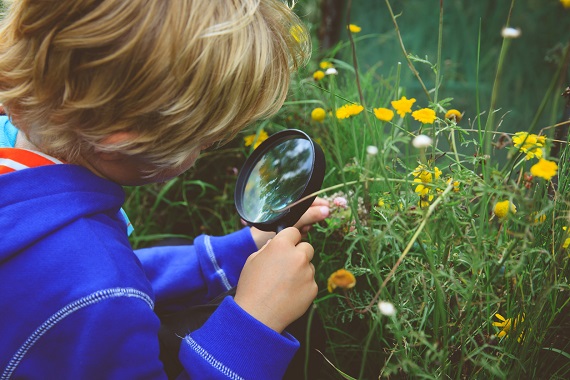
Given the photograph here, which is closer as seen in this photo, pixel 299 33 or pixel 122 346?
pixel 122 346

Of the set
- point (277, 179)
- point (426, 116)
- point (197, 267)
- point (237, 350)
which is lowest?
point (197, 267)

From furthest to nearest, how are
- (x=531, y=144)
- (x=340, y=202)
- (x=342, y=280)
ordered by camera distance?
(x=340, y=202)
(x=531, y=144)
(x=342, y=280)

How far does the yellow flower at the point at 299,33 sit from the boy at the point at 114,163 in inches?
5.4

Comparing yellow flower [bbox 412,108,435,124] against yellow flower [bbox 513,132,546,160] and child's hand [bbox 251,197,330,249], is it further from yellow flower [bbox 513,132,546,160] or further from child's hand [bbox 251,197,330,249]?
child's hand [bbox 251,197,330,249]

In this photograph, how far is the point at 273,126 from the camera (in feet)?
7.07

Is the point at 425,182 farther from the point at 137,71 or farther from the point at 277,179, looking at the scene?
the point at 137,71

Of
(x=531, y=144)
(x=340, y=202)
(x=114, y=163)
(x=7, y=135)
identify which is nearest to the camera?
(x=531, y=144)

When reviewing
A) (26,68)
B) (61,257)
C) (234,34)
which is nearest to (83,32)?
(26,68)

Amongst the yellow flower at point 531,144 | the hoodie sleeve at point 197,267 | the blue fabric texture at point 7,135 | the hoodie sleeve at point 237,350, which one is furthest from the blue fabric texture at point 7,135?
the yellow flower at point 531,144

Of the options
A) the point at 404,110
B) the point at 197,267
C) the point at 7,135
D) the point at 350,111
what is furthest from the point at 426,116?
the point at 7,135

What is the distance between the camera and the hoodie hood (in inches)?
42.9

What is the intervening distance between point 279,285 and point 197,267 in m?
0.56

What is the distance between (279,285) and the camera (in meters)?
1.24

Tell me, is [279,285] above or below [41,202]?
below
